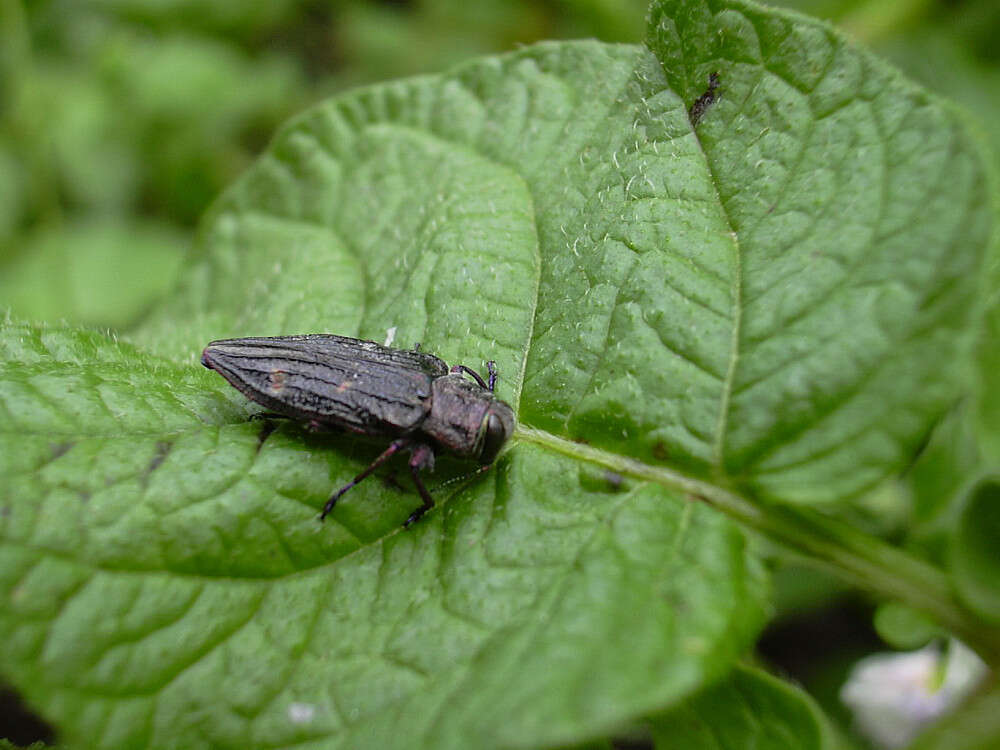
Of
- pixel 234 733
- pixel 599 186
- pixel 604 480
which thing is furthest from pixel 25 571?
pixel 599 186

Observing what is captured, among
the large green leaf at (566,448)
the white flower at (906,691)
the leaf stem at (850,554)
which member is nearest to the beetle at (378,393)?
the large green leaf at (566,448)

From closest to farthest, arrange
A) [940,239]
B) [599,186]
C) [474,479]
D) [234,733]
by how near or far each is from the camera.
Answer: [940,239], [234,733], [474,479], [599,186]

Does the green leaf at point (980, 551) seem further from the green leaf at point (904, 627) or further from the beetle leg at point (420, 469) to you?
the beetle leg at point (420, 469)

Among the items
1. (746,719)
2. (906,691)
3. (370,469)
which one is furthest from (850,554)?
(906,691)

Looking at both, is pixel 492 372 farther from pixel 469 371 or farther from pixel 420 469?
pixel 420 469

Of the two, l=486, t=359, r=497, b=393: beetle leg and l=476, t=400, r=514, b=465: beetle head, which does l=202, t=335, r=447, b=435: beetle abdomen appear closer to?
l=486, t=359, r=497, b=393: beetle leg

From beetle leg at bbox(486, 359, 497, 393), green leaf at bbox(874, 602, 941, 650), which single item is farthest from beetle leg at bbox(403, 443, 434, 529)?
green leaf at bbox(874, 602, 941, 650)

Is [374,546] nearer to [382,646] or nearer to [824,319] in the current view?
[382,646]
